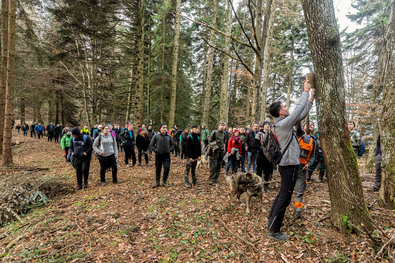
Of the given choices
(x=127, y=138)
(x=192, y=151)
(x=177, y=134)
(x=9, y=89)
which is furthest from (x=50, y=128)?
(x=192, y=151)

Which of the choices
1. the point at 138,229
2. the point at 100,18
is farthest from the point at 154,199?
the point at 100,18

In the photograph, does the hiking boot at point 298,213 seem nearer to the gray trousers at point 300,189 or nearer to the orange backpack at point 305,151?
the gray trousers at point 300,189

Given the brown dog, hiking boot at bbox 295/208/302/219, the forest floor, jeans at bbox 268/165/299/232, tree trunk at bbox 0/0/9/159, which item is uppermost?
tree trunk at bbox 0/0/9/159

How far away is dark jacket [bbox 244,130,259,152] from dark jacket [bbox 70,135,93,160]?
5.82m

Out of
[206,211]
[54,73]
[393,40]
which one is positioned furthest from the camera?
[54,73]

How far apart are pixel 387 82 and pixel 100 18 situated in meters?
13.2

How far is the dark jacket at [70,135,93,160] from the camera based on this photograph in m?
6.52

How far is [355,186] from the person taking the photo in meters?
3.00

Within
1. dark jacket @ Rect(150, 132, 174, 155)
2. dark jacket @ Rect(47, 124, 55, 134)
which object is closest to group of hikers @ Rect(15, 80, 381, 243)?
dark jacket @ Rect(150, 132, 174, 155)

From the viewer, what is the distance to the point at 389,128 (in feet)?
12.1

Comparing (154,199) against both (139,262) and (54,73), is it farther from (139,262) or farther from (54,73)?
(54,73)

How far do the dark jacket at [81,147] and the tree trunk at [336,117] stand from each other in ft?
22.9

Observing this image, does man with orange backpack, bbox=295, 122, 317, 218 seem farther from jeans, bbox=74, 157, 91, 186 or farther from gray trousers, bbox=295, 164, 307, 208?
jeans, bbox=74, 157, 91, 186

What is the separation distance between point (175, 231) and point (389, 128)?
4.76m
